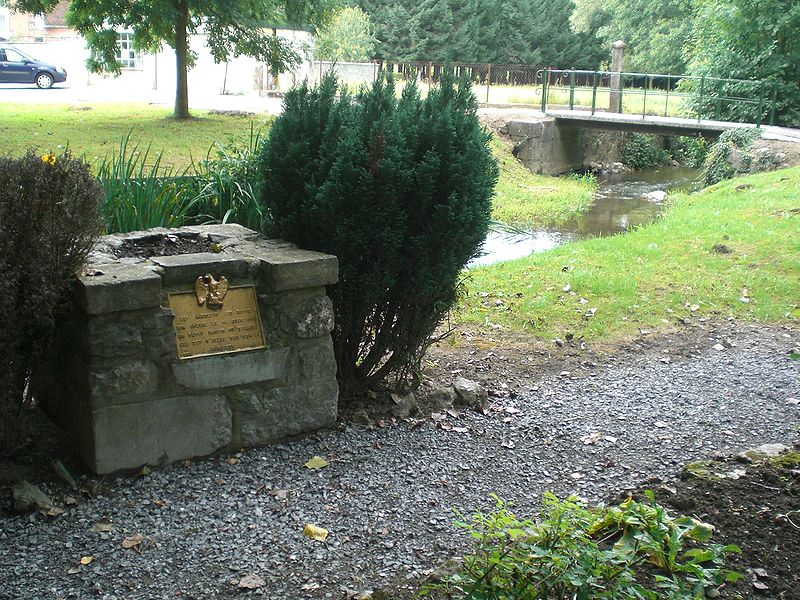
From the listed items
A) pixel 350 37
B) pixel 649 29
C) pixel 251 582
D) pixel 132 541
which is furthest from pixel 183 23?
pixel 649 29

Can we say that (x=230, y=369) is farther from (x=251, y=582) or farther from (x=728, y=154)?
(x=728, y=154)

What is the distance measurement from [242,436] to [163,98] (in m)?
27.3

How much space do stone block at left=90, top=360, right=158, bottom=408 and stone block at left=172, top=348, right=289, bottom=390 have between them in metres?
0.13

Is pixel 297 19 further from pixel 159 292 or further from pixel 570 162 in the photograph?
pixel 159 292

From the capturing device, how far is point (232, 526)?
3910 mm

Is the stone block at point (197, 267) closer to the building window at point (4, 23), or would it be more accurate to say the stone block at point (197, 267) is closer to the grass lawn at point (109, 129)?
the grass lawn at point (109, 129)

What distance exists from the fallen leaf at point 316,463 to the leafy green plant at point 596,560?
56.3 inches

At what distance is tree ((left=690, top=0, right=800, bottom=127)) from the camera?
949 inches

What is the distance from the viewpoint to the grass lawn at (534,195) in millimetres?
17016

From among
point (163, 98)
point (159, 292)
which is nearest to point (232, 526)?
point (159, 292)

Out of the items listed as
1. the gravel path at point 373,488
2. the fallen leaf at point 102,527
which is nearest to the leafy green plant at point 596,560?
the gravel path at point 373,488

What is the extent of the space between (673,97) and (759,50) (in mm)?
3276

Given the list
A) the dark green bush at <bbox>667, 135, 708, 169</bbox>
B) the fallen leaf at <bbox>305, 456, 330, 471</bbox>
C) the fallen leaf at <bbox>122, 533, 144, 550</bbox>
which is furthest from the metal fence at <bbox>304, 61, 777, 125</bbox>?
the fallen leaf at <bbox>122, 533, 144, 550</bbox>

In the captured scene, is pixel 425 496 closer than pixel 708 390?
Yes
